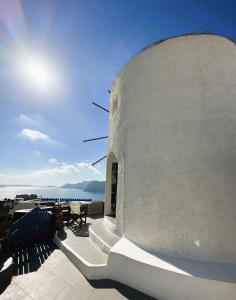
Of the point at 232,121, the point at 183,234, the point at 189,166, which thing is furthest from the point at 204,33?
the point at 183,234

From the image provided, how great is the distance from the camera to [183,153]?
16.5ft

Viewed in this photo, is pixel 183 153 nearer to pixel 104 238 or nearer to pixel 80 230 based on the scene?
pixel 104 238

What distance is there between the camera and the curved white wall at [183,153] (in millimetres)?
4574

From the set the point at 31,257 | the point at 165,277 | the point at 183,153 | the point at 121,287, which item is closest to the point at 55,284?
the point at 121,287

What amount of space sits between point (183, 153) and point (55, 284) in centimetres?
459

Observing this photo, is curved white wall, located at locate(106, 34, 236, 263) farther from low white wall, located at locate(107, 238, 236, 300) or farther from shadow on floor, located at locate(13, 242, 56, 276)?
shadow on floor, located at locate(13, 242, 56, 276)

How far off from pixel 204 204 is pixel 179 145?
1630 millimetres

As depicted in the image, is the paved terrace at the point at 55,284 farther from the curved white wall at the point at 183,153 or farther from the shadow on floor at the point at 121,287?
the curved white wall at the point at 183,153

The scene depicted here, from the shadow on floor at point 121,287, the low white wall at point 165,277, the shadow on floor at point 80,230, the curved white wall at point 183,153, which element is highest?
the curved white wall at point 183,153

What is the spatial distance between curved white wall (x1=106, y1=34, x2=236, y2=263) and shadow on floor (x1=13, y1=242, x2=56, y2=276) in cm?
266

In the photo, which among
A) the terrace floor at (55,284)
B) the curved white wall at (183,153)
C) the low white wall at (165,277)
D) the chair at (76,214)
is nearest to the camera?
the low white wall at (165,277)

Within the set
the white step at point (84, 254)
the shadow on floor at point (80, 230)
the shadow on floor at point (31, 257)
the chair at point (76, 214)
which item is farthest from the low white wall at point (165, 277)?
the chair at point (76, 214)

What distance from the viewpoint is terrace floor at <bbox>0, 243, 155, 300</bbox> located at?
405cm

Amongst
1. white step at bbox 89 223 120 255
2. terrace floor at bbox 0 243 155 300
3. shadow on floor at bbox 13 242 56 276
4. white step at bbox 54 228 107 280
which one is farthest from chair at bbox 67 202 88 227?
terrace floor at bbox 0 243 155 300
